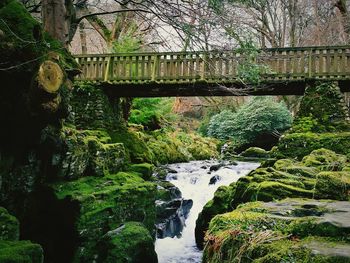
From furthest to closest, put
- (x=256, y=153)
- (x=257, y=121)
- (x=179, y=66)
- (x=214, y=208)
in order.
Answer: (x=257, y=121) → (x=256, y=153) → (x=179, y=66) → (x=214, y=208)

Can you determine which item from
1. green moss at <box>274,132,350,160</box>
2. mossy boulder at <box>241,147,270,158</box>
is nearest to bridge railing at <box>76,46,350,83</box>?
green moss at <box>274,132,350,160</box>

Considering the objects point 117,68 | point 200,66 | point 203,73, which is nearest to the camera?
point 203,73

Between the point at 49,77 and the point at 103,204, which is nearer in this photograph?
the point at 49,77

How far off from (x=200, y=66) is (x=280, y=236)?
1145 centimetres

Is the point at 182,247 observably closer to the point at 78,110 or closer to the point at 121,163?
the point at 121,163

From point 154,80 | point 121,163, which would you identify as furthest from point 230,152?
point 121,163

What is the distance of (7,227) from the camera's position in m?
5.52

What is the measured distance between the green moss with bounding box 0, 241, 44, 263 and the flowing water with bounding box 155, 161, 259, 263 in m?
4.52

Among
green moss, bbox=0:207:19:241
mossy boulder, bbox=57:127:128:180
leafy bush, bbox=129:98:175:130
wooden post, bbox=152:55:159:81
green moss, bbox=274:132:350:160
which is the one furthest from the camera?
leafy bush, bbox=129:98:175:130

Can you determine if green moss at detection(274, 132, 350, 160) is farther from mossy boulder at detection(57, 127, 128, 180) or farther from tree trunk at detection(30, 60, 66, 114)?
tree trunk at detection(30, 60, 66, 114)

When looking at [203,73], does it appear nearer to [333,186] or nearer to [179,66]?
[179,66]

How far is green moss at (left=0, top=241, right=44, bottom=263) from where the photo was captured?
14.7 feet

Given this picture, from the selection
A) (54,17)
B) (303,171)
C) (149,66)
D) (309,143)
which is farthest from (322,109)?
(54,17)

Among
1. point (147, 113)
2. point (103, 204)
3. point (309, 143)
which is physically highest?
point (147, 113)
